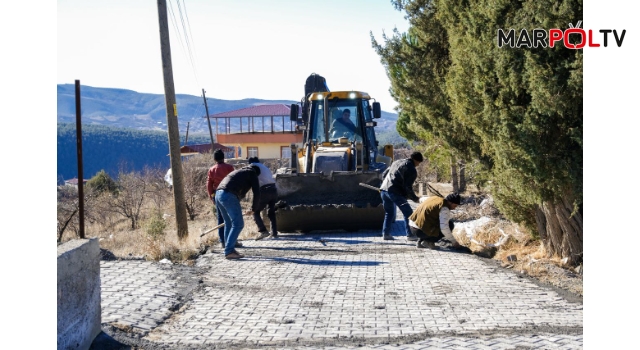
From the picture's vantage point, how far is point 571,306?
745 cm

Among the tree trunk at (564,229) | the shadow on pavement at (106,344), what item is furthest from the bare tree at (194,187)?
the shadow on pavement at (106,344)

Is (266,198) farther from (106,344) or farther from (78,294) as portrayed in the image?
(78,294)

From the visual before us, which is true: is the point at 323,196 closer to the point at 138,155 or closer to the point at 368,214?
the point at 368,214

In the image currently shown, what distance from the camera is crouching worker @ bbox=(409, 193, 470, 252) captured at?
11211mm

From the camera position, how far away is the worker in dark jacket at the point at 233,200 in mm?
10922

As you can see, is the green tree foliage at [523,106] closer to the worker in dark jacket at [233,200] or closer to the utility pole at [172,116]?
the worker in dark jacket at [233,200]

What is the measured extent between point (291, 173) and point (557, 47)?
Result: 7.61 meters

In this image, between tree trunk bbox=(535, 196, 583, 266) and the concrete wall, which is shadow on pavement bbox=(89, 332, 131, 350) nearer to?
the concrete wall

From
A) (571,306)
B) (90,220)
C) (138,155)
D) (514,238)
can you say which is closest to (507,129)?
(571,306)

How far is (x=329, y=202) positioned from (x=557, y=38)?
6930mm

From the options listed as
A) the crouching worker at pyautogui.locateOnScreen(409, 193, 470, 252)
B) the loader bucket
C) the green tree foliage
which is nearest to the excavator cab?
the loader bucket

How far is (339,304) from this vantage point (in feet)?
25.5

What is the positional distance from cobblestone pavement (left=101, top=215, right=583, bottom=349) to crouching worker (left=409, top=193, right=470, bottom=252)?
457 millimetres

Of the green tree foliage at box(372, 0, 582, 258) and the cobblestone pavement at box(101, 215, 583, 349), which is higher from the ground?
the green tree foliage at box(372, 0, 582, 258)
